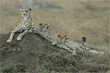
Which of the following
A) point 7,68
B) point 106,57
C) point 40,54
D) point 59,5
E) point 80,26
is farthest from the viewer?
point 59,5

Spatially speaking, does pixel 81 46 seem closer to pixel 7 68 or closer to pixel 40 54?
pixel 40 54

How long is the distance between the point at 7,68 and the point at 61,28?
5740 millimetres

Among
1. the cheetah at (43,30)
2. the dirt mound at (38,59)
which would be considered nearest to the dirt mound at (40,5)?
the cheetah at (43,30)

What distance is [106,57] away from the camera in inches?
229

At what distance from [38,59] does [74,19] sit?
632 cm

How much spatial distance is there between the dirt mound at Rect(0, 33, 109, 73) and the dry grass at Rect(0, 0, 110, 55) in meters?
3.24

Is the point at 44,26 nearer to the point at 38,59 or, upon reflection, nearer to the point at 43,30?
the point at 43,30

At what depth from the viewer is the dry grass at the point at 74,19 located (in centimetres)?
912

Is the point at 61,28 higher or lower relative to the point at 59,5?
lower

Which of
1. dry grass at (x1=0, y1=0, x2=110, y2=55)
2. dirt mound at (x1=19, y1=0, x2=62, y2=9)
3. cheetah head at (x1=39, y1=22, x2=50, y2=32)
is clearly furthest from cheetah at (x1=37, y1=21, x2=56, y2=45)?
dirt mound at (x1=19, y1=0, x2=62, y2=9)

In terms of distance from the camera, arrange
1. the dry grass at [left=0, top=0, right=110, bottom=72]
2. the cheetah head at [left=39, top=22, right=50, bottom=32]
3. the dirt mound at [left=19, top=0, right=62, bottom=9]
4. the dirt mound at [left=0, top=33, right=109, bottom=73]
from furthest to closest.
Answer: the dirt mound at [left=19, top=0, right=62, bottom=9]
the dry grass at [left=0, top=0, right=110, bottom=72]
the cheetah head at [left=39, top=22, right=50, bottom=32]
the dirt mound at [left=0, top=33, right=109, bottom=73]

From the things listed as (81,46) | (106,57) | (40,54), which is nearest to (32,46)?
(40,54)

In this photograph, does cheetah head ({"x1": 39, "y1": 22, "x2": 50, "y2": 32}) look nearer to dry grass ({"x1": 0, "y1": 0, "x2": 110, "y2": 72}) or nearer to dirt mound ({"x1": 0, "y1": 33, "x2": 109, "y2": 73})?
dirt mound ({"x1": 0, "y1": 33, "x2": 109, "y2": 73})

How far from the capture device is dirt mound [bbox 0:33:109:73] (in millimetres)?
4602
